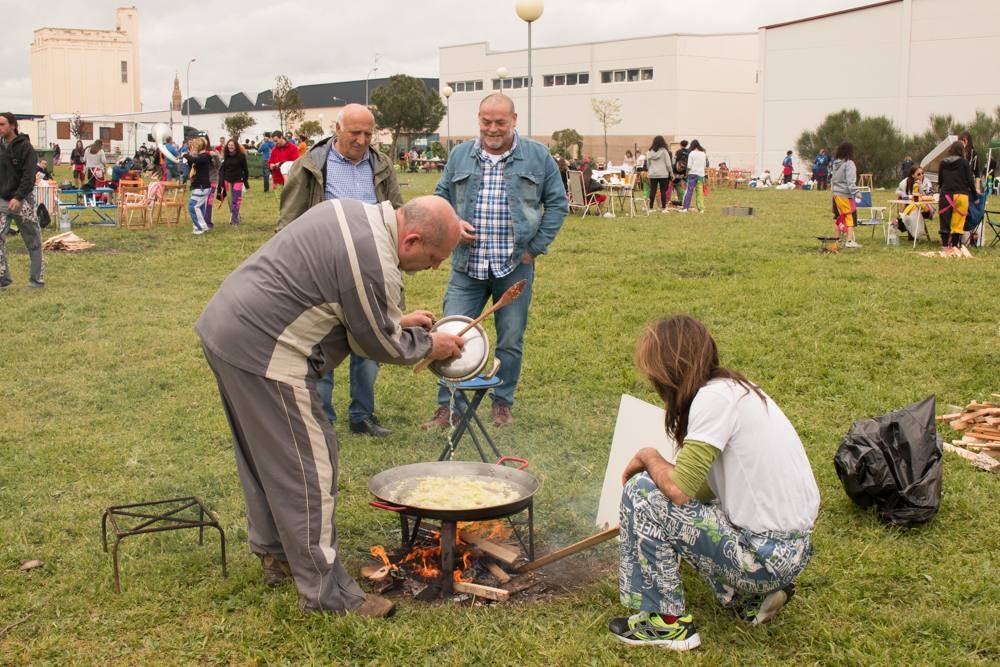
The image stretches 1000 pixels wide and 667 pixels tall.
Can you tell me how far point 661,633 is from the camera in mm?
3328

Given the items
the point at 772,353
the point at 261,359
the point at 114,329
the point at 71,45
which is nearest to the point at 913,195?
the point at 772,353

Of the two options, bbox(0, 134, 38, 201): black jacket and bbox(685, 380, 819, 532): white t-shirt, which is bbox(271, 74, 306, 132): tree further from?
bbox(685, 380, 819, 532): white t-shirt

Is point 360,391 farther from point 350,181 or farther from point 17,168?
point 17,168

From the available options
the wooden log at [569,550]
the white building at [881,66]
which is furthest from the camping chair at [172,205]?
the white building at [881,66]

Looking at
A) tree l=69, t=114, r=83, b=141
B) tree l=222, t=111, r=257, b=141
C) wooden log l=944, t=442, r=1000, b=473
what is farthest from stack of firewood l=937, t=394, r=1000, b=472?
tree l=222, t=111, r=257, b=141

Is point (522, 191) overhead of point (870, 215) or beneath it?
overhead

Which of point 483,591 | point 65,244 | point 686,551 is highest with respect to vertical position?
point 65,244

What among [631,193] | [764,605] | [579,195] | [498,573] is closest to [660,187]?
[631,193]

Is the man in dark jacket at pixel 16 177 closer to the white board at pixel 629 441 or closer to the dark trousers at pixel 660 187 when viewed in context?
the white board at pixel 629 441

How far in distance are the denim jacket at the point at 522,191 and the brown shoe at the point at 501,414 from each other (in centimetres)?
97

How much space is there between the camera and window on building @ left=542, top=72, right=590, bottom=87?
59125mm

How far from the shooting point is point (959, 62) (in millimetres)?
37812

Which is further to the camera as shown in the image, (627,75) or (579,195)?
(627,75)

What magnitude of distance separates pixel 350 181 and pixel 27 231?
6652 mm
